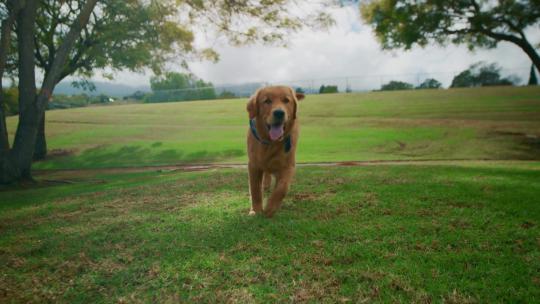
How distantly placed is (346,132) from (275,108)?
20.0 m

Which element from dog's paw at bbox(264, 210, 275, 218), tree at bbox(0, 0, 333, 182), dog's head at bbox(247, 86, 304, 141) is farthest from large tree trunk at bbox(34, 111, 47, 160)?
dog's paw at bbox(264, 210, 275, 218)

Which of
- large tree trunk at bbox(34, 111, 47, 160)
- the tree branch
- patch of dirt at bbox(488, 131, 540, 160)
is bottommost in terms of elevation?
patch of dirt at bbox(488, 131, 540, 160)

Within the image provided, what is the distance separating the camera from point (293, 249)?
12.2 ft

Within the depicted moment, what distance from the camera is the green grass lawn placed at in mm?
2910

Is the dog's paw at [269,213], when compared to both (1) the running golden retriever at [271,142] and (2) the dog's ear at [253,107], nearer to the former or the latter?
(1) the running golden retriever at [271,142]

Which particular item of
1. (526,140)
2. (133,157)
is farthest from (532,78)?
(133,157)

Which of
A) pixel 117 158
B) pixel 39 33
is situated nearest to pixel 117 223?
pixel 117 158

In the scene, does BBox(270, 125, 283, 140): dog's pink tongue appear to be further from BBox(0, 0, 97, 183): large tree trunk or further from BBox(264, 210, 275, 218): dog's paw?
BBox(0, 0, 97, 183): large tree trunk

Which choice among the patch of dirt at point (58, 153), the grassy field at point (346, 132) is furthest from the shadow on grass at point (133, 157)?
the patch of dirt at point (58, 153)

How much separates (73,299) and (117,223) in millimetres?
2212

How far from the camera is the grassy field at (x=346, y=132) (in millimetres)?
18219

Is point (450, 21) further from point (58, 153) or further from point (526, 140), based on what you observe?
point (58, 153)

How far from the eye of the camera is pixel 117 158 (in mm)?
19234

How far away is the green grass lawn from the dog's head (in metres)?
1.20
